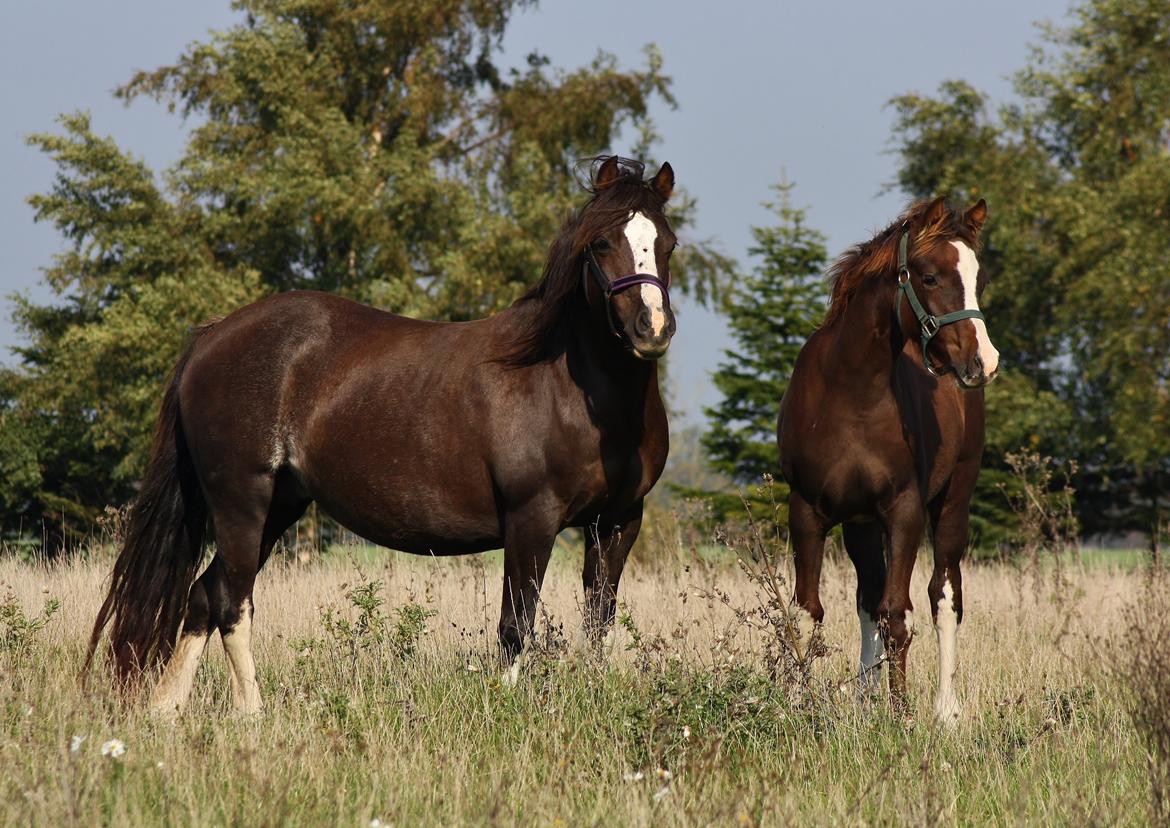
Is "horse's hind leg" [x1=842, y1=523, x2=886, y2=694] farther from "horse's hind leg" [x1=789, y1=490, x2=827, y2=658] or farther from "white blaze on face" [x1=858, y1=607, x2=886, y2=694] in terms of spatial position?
"horse's hind leg" [x1=789, y1=490, x2=827, y2=658]

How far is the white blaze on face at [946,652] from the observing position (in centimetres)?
565

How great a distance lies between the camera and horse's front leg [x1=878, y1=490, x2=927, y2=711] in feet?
18.4

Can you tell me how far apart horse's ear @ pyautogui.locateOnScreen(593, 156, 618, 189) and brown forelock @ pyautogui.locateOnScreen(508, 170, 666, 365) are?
0.08ft

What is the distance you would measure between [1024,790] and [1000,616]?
4.78 m

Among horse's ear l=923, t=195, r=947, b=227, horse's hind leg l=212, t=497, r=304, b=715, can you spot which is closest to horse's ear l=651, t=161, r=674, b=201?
horse's ear l=923, t=195, r=947, b=227

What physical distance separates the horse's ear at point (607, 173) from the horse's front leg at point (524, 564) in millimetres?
1421

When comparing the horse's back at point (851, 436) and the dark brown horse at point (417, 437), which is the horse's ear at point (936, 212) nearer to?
the horse's back at point (851, 436)

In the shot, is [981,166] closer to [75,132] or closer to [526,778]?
[75,132]

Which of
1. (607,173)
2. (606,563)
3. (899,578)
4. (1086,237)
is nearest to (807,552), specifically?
(899,578)

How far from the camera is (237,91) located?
22359 mm

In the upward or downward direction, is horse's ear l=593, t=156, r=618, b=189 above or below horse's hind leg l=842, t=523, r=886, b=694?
above

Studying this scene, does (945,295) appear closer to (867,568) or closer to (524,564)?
(867,568)

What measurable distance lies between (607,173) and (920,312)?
1.53m

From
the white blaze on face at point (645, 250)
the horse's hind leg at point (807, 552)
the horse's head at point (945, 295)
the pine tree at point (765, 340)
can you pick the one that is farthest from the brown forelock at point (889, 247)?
the pine tree at point (765, 340)
